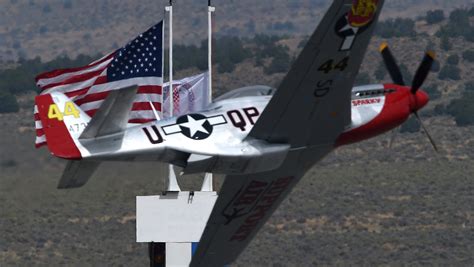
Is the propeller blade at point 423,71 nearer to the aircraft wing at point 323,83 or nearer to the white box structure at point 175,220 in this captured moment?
the aircraft wing at point 323,83

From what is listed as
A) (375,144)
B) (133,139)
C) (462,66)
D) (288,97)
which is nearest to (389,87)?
(288,97)

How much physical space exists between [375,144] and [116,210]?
79.5 ft

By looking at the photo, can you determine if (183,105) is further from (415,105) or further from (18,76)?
(18,76)

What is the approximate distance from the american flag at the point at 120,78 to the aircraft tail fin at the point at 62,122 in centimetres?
317

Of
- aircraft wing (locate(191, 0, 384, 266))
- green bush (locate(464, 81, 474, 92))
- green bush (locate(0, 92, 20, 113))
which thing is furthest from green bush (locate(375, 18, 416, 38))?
aircraft wing (locate(191, 0, 384, 266))

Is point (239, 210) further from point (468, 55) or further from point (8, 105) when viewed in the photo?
point (468, 55)

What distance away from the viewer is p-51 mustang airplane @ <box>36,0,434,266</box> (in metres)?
46.8

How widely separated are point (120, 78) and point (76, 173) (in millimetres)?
6960

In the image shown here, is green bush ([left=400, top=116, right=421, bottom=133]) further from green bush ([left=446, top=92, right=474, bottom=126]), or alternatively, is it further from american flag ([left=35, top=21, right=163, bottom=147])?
american flag ([left=35, top=21, right=163, bottom=147])

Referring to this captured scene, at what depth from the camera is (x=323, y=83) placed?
48031 millimetres

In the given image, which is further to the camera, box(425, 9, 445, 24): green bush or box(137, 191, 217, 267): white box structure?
box(425, 9, 445, 24): green bush

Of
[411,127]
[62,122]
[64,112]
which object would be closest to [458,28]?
[411,127]

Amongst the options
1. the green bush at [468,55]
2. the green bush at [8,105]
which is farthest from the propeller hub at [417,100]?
the green bush at [468,55]

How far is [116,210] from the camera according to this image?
102m
